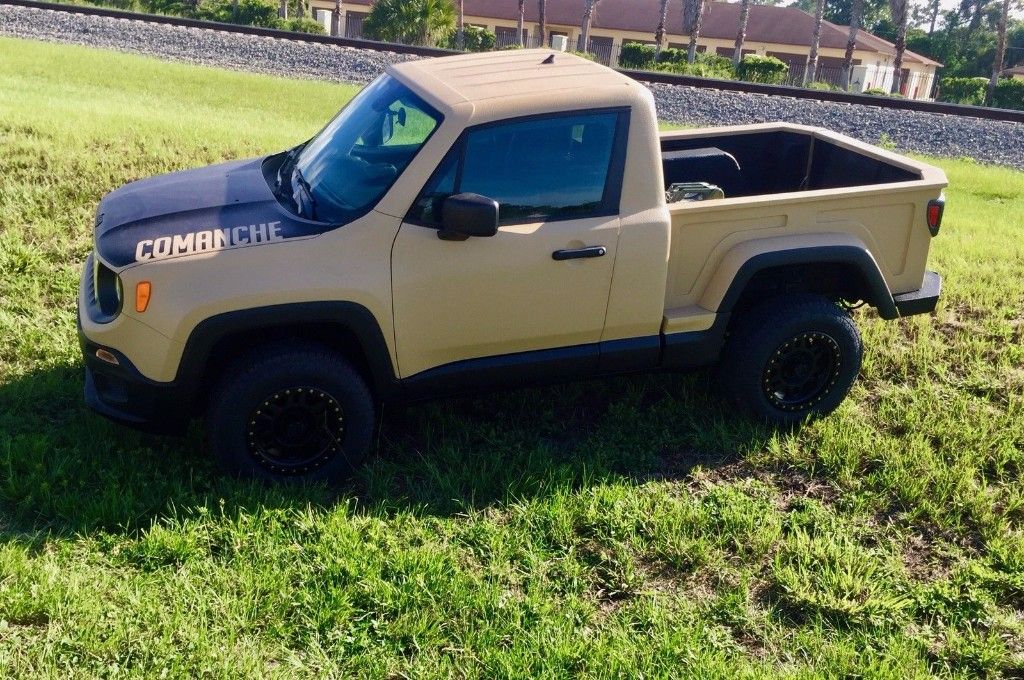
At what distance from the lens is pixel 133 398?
444 cm

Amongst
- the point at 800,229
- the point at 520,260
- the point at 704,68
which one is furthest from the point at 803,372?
the point at 704,68

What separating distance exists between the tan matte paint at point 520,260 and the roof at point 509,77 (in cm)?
1

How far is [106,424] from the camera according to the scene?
5.11 meters

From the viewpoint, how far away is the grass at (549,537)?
380cm

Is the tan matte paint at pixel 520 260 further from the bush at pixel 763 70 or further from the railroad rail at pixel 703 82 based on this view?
the bush at pixel 763 70

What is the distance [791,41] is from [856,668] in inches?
1834

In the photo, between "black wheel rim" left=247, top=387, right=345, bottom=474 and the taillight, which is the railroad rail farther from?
"black wheel rim" left=247, top=387, right=345, bottom=474

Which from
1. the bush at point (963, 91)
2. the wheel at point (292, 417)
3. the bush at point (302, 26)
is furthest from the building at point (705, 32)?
the wheel at point (292, 417)

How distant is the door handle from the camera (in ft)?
15.6

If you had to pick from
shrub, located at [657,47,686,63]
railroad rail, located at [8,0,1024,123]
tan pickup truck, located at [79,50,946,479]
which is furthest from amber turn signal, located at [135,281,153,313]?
shrub, located at [657,47,686,63]

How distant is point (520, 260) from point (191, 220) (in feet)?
5.25

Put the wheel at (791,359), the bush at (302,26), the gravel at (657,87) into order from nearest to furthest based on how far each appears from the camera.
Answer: the wheel at (791,359)
the gravel at (657,87)
the bush at (302,26)

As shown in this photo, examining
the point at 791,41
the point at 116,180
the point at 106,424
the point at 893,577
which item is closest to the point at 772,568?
the point at 893,577

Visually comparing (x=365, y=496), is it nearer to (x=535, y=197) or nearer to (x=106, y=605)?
(x=106, y=605)
